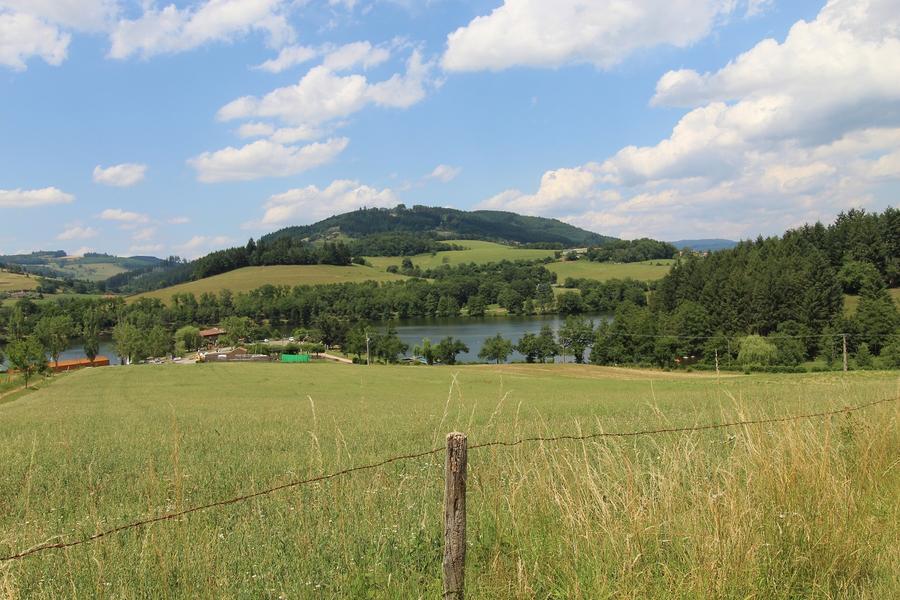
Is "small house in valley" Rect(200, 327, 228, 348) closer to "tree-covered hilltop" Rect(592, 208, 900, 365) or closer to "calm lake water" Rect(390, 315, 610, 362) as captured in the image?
"calm lake water" Rect(390, 315, 610, 362)

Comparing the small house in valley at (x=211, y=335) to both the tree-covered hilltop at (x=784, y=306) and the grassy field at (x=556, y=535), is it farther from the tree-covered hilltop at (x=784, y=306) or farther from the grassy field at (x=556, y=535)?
the grassy field at (x=556, y=535)

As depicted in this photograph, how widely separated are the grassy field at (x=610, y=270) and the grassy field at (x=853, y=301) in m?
60.9

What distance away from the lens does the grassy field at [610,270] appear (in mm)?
159375

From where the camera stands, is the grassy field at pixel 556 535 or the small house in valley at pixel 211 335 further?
the small house in valley at pixel 211 335

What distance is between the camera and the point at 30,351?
63.0 m

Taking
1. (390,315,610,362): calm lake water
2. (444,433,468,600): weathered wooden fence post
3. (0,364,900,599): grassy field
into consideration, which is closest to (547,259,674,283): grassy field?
Result: (390,315,610,362): calm lake water

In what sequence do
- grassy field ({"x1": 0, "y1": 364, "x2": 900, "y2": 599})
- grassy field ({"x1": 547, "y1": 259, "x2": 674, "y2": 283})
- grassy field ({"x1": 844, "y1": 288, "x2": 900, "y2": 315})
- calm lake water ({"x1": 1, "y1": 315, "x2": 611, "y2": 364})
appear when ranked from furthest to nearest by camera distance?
grassy field ({"x1": 547, "y1": 259, "x2": 674, "y2": 283}), calm lake water ({"x1": 1, "y1": 315, "x2": 611, "y2": 364}), grassy field ({"x1": 844, "y1": 288, "x2": 900, "y2": 315}), grassy field ({"x1": 0, "y1": 364, "x2": 900, "y2": 599})

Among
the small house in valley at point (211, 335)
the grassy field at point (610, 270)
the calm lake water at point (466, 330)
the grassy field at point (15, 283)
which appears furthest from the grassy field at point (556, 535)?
the grassy field at point (15, 283)

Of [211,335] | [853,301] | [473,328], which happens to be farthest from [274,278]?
[853,301]

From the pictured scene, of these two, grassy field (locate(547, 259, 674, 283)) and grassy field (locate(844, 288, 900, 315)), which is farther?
grassy field (locate(547, 259, 674, 283))

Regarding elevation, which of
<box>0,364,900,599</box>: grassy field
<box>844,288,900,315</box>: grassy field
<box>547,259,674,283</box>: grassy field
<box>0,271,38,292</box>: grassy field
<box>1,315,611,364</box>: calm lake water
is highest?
<box>0,271,38,292</box>: grassy field

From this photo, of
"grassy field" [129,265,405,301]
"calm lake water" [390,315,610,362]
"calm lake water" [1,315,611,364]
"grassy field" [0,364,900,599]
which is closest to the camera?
"grassy field" [0,364,900,599]

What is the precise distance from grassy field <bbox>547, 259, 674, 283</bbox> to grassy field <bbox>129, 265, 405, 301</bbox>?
5109 cm

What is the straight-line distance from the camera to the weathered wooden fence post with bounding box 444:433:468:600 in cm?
340
